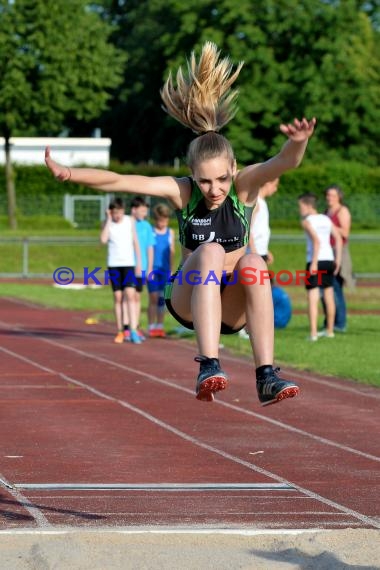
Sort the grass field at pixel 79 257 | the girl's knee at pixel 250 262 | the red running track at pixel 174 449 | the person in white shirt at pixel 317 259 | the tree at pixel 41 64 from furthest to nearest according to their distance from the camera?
the tree at pixel 41 64 < the grass field at pixel 79 257 < the person in white shirt at pixel 317 259 < the red running track at pixel 174 449 < the girl's knee at pixel 250 262

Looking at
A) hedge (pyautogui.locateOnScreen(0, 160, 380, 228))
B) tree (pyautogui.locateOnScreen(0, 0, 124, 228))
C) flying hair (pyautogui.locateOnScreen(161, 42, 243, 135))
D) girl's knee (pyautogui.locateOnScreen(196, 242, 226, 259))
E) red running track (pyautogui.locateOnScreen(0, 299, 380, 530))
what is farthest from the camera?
hedge (pyautogui.locateOnScreen(0, 160, 380, 228))

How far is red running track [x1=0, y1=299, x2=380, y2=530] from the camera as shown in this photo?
21.7ft

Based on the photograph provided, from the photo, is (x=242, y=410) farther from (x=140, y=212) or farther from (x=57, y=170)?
(x=140, y=212)

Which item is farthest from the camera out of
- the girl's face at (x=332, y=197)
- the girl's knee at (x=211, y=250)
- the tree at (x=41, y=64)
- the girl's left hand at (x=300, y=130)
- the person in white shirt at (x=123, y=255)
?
the tree at (x=41, y=64)

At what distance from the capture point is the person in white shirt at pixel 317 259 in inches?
619

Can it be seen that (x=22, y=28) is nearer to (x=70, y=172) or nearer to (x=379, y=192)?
(x=379, y=192)

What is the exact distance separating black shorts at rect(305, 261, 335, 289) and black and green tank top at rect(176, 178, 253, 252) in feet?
30.4

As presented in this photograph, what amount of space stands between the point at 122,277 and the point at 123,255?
0.34m

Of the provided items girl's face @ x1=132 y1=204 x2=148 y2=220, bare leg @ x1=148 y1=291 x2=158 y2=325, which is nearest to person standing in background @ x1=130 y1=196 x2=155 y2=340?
girl's face @ x1=132 y1=204 x2=148 y2=220

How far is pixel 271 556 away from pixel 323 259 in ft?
34.5

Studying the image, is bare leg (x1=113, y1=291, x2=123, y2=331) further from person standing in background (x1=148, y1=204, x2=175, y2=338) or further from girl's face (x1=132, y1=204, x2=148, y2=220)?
girl's face (x1=132, y1=204, x2=148, y2=220)

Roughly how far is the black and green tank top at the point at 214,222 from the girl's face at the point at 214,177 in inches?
3.8

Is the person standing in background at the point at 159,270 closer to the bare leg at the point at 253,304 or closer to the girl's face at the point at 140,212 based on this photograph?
the girl's face at the point at 140,212

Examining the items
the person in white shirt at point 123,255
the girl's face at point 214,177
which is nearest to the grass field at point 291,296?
the person in white shirt at point 123,255
